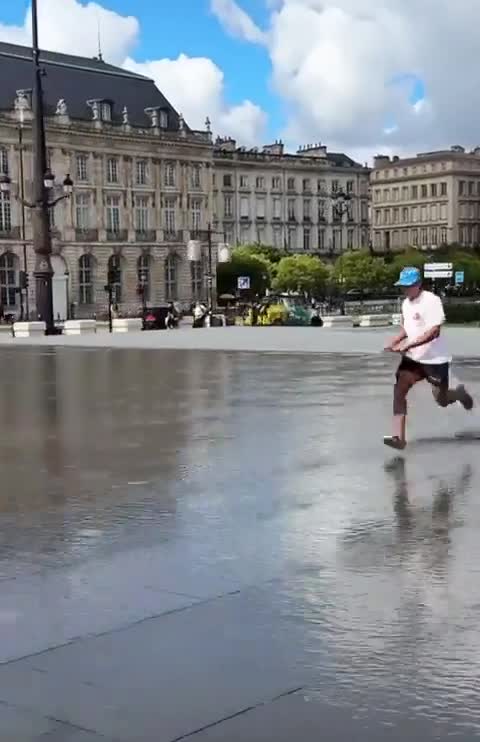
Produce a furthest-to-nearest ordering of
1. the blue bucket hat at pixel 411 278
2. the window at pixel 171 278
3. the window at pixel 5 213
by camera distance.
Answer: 1. the window at pixel 171 278
2. the window at pixel 5 213
3. the blue bucket hat at pixel 411 278

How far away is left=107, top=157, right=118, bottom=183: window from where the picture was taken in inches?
3706

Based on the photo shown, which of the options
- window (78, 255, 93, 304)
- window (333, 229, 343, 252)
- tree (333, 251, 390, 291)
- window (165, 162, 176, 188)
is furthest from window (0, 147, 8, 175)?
window (333, 229, 343, 252)

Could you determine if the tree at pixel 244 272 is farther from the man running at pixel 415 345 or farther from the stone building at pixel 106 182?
the man running at pixel 415 345

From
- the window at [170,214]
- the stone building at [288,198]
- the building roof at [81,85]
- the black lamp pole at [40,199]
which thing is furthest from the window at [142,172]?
the black lamp pole at [40,199]

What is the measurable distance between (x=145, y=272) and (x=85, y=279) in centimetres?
678

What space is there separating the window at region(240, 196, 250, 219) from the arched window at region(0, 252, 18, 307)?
44572 millimetres

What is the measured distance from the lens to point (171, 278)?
10019cm

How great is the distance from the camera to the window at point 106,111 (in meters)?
93.1

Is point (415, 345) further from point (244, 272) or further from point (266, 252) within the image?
point (266, 252)

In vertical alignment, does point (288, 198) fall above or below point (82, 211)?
above

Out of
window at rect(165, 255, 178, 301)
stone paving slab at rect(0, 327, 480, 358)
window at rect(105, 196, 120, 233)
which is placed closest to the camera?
stone paving slab at rect(0, 327, 480, 358)

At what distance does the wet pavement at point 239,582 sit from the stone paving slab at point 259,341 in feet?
46.5

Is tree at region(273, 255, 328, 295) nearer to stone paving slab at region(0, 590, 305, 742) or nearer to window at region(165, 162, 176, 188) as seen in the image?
window at region(165, 162, 176, 188)

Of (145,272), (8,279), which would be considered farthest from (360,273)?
(8,279)
